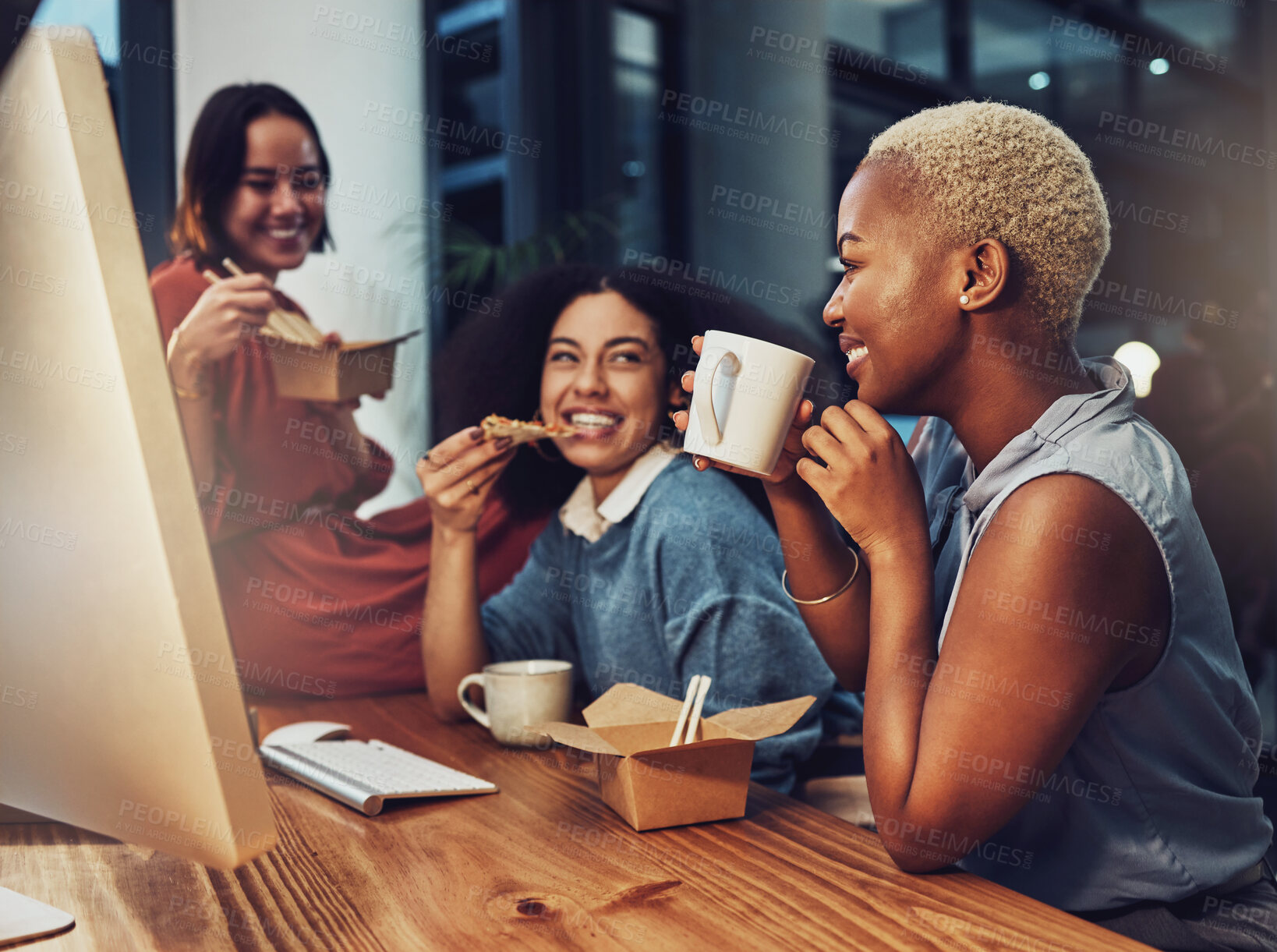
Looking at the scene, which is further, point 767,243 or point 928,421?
point 767,243

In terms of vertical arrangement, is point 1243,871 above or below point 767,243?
below

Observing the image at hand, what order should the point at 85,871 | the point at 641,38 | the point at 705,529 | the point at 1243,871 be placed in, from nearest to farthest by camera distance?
the point at 85,871
the point at 1243,871
the point at 705,529
the point at 641,38

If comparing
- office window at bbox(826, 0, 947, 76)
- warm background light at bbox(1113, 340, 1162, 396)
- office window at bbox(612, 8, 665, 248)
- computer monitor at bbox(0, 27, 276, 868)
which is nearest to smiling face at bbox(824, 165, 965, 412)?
computer monitor at bbox(0, 27, 276, 868)

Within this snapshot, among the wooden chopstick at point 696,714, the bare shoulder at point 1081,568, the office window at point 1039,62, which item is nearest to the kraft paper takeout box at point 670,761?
the wooden chopstick at point 696,714

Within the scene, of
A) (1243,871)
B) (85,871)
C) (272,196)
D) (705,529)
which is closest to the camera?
(85,871)

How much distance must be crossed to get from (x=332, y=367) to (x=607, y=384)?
49 cm

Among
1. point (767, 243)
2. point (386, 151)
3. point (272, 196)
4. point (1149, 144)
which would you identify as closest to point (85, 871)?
point (272, 196)

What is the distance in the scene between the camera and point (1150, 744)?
887 mm

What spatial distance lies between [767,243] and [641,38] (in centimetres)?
87

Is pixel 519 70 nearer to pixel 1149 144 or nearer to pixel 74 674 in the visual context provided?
pixel 1149 144

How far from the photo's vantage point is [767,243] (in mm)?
3793

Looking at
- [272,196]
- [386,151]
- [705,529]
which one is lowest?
[705,529]

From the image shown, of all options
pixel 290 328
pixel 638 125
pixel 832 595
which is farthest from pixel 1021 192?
pixel 638 125

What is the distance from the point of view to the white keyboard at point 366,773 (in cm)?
96
